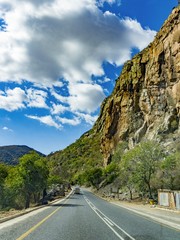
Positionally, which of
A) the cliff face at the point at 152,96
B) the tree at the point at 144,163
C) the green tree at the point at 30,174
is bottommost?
the green tree at the point at 30,174

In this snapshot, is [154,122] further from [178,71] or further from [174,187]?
[174,187]

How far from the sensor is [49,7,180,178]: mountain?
3238 inches

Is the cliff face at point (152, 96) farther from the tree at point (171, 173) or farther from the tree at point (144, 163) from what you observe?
the tree at point (171, 173)

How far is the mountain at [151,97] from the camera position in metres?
82.2

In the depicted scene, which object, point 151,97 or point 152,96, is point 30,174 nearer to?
point 152,96

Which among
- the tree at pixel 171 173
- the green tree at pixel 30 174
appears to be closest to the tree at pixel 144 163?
the tree at pixel 171 173

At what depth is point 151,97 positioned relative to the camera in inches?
3693

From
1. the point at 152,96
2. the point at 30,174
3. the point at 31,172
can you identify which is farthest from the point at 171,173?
the point at 152,96

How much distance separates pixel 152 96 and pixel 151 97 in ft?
2.80

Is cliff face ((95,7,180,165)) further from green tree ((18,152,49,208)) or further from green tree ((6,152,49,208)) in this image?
green tree ((18,152,49,208))

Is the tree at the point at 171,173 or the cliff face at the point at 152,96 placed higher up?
the cliff face at the point at 152,96

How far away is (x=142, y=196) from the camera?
55406 mm

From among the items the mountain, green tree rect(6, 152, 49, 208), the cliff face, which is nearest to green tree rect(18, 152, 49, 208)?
green tree rect(6, 152, 49, 208)

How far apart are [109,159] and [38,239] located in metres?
115
